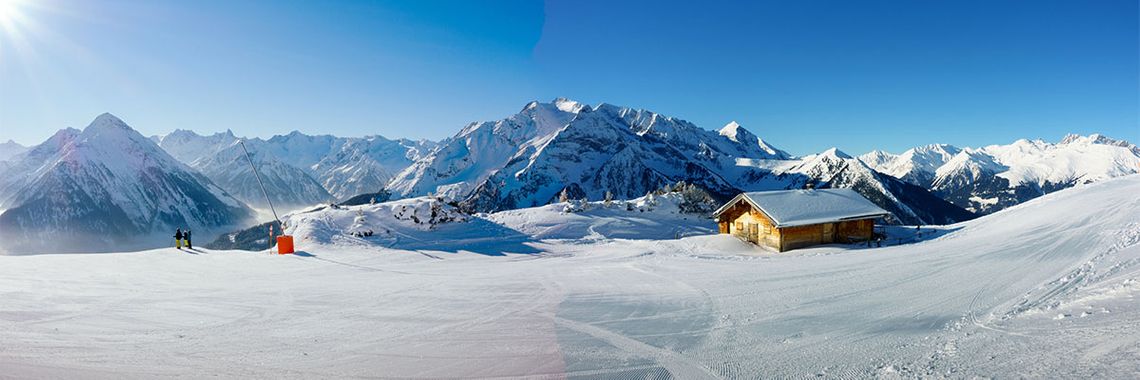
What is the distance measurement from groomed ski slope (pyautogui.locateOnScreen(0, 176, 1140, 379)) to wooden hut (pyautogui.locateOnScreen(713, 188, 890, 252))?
33.7 feet

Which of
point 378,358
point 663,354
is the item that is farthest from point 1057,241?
point 378,358

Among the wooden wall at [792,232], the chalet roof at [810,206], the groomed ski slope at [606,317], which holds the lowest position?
the groomed ski slope at [606,317]

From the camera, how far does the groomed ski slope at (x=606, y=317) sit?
6.10 m

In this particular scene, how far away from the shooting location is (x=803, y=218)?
2783cm

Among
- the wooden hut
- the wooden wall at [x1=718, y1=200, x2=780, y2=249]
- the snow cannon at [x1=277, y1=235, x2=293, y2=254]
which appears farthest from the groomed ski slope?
the wooden wall at [x1=718, y1=200, x2=780, y2=249]

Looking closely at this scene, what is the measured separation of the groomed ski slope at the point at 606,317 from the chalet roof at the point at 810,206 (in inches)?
406

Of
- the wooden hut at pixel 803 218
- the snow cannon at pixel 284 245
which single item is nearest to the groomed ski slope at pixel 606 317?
the snow cannon at pixel 284 245

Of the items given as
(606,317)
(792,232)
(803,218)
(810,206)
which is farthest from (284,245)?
(810,206)

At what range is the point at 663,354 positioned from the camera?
698cm

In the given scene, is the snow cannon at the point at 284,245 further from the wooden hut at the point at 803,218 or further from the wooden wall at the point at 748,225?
the wooden wall at the point at 748,225

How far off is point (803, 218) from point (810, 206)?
8.02 ft

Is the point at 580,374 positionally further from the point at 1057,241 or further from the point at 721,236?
the point at 721,236

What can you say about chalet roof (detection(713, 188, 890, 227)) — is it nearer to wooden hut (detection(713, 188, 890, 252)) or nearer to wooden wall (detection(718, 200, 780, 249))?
wooden hut (detection(713, 188, 890, 252))

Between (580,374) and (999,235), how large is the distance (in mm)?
22163
